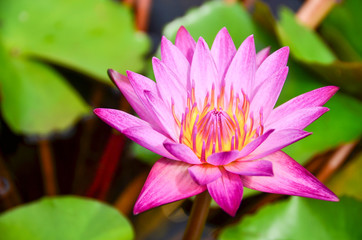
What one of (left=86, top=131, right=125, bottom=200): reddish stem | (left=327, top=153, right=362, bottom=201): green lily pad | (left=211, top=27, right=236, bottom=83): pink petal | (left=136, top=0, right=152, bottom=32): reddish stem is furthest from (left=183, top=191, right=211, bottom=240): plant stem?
(left=136, top=0, right=152, bottom=32): reddish stem

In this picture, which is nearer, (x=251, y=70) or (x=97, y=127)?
(x=251, y=70)

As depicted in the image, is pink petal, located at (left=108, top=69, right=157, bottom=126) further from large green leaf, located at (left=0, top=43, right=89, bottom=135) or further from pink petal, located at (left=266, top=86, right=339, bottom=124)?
large green leaf, located at (left=0, top=43, right=89, bottom=135)

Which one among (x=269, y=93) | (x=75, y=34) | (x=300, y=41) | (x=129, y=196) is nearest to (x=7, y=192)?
(x=129, y=196)

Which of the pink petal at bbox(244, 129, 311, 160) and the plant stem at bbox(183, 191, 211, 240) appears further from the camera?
the plant stem at bbox(183, 191, 211, 240)

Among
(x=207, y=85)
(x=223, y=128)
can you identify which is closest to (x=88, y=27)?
(x=207, y=85)

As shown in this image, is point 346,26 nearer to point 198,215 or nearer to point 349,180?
point 349,180

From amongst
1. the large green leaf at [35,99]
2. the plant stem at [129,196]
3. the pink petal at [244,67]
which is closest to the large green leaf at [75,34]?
the large green leaf at [35,99]

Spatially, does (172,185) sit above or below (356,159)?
above

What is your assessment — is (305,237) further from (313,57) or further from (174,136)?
(313,57)
